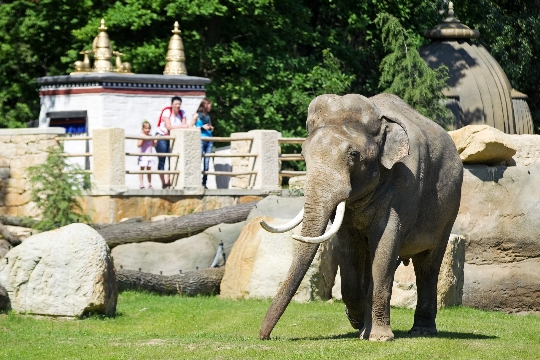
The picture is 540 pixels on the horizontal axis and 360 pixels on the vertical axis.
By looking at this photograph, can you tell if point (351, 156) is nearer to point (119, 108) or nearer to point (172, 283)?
point (172, 283)

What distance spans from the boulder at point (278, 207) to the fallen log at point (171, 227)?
506mm

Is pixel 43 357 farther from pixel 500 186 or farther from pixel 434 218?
pixel 500 186

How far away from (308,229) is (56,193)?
415 inches

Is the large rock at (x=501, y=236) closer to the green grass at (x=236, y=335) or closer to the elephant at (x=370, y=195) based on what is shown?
the green grass at (x=236, y=335)

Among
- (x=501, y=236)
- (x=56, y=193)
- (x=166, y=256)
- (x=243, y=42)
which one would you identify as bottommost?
(x=166, y=256)

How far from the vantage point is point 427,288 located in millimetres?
13461

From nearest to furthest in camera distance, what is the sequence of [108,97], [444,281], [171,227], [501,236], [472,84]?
[444,281]
[501,236]
[171,227]
[108,97]
[472,84]

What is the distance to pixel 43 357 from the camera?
12117 mm

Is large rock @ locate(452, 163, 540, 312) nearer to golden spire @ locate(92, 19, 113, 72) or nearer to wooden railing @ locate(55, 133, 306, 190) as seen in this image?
wooden railing @ locate(55, 133, 306, 190)

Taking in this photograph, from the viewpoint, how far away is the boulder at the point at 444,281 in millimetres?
17891

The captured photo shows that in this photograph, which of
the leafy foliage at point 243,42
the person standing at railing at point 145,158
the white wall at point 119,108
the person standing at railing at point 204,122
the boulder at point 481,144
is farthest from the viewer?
the leafy foliage at point 243,42

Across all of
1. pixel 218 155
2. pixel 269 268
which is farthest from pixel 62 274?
pixel 218 155

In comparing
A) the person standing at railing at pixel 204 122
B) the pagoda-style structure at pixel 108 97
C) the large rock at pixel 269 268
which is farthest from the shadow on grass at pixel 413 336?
the pagoda-style structure at pixel 108 97

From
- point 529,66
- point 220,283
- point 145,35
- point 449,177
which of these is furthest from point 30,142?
point 529,66
